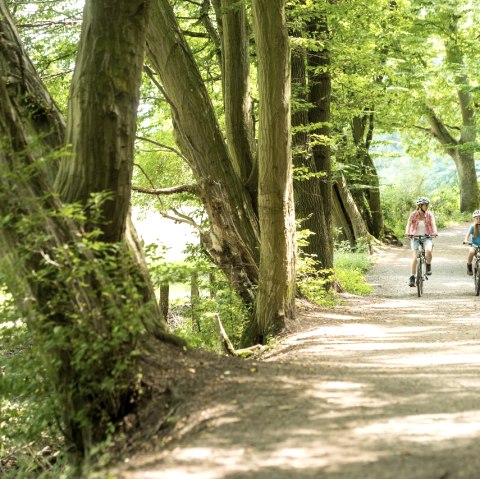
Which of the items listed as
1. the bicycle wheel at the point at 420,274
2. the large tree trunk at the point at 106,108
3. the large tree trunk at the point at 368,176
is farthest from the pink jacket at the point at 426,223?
the large tree trunk at the point at 368,176

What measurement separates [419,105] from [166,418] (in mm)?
27504

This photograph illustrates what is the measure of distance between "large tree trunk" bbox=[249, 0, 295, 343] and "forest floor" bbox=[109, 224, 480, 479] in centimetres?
171

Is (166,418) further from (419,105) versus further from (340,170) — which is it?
(419,105)

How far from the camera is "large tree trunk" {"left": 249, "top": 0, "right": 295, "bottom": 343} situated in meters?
9.90

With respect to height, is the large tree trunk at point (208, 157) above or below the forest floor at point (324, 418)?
above

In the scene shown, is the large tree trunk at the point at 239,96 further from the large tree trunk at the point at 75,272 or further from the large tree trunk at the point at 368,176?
the large tree trunk at the point at 368,176

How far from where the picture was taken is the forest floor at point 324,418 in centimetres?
414

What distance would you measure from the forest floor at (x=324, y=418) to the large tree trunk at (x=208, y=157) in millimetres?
3668

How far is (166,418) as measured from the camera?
5215 millimetres

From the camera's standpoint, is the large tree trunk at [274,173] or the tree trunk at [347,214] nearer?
the large tree trunk at [274,173]

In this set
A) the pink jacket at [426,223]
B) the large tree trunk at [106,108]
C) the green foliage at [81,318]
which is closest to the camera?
the green foliage at [81,318]

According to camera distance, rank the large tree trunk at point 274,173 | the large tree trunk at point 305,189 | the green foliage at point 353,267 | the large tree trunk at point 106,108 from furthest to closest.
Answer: the green foliage at point 353,267
the large tree trunk at point 305,189
the large tree trunk at point 274,173
the large tree trunk at point 106,108

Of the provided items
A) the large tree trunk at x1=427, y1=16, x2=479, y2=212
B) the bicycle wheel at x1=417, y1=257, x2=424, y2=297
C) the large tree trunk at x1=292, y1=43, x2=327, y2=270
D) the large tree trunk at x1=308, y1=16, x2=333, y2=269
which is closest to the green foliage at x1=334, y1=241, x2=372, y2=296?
the bicycle wheel at x1=417, y1=257, x2=424, y2=297

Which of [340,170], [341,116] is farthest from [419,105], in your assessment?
[341,116]
